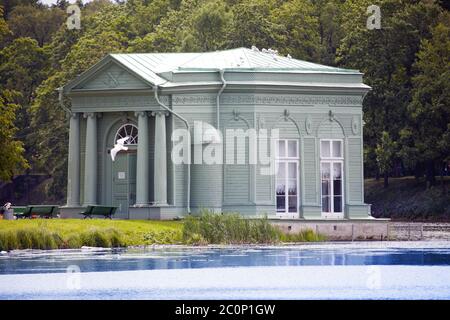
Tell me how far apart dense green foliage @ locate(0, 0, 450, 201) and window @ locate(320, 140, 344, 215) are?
2045 cm

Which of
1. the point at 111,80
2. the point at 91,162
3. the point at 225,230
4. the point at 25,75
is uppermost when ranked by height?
the point at 25,75

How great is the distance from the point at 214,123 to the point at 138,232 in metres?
7.86

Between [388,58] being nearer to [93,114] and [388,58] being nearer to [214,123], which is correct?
[214,123]

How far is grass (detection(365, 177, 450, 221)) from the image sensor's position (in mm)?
80500

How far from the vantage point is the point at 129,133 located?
57969 mm

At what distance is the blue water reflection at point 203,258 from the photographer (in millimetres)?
39375

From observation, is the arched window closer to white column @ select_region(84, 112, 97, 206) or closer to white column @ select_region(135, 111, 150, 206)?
white column @ select_region(84, 112, 97, 206)

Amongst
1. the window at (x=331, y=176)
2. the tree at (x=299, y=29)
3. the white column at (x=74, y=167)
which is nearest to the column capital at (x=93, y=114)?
the white column at (x=74, y=167)

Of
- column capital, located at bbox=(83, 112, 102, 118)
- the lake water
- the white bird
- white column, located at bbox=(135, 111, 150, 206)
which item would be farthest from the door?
the lake water

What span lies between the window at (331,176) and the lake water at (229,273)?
8.20 m

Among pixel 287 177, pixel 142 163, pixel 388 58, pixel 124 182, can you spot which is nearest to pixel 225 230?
pixel 287 177

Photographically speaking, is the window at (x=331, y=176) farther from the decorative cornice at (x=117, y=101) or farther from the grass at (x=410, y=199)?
the grass at (x=410, y=199)

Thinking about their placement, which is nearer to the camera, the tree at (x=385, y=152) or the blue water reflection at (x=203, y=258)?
the blue water reflection at (x=203, y=258)

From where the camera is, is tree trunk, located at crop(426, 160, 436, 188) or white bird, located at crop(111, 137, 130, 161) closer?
white bird, located at crop(111, 137, 130, 161)
